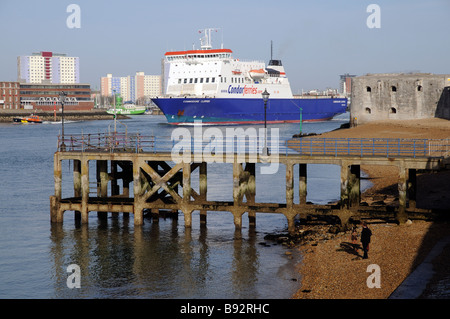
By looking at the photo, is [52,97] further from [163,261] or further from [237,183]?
[163,261]

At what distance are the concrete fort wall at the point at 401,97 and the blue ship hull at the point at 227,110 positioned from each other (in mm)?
42913

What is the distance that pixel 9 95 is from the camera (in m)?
185

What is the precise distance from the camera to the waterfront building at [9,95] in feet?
604

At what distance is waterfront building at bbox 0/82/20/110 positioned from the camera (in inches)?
7254

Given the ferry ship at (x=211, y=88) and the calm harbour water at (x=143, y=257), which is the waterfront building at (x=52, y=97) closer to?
the ferry ship at (x=211, y=88)

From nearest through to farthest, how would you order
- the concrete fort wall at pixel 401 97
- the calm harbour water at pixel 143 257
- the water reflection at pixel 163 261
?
the water reflection at pixel 163 261
the calm harbour water at pixel 143 257
the concrete fort wall at pixel 401 97

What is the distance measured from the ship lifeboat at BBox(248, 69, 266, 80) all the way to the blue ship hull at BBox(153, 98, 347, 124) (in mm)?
4342

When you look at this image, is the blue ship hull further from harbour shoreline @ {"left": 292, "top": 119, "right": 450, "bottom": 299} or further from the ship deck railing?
harbour shoreline @ {"left": 292, "top": 119, "right": 450, "bottom": 299}

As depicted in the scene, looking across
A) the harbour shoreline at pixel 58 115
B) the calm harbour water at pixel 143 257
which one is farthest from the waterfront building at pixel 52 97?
the calm harbour water at pixel 143 257

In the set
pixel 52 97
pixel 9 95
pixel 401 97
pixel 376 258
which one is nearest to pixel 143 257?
pixel 376 258

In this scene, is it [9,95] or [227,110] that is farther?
[9,95]

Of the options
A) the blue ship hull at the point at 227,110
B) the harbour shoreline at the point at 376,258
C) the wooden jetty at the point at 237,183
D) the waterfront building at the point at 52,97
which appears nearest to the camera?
the harbour shoreline at the point at 376,258

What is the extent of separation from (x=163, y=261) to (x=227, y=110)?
83.6m
